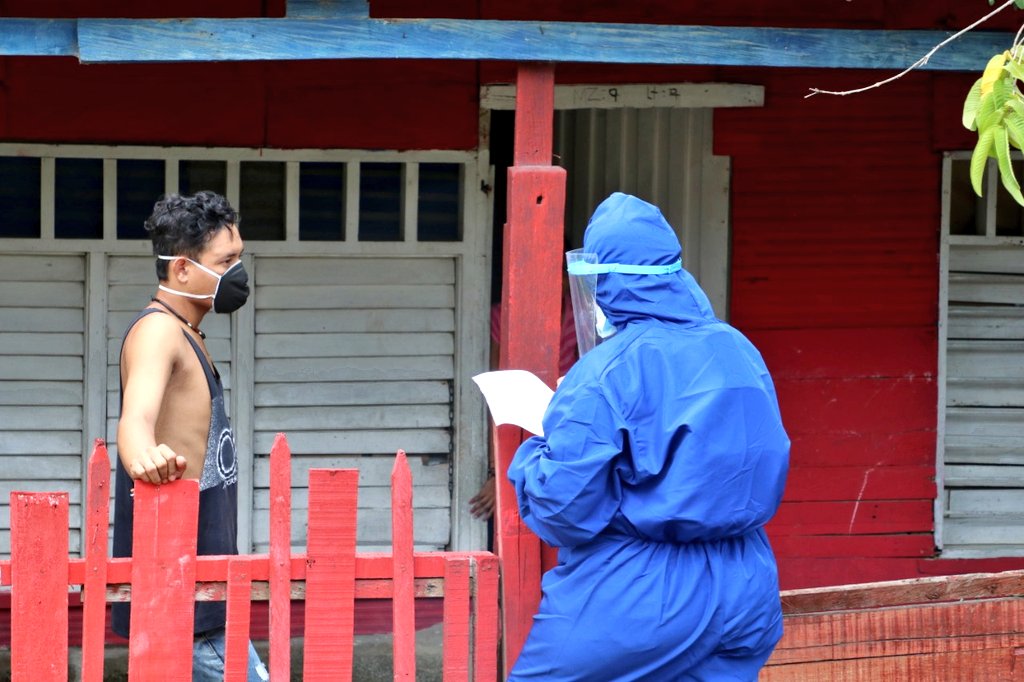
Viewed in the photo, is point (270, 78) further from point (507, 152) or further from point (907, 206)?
point (907, 206)

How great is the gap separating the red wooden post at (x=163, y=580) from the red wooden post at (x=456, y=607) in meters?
0.66

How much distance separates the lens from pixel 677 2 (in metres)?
5.73

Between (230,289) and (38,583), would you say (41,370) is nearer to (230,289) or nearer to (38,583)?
(230,289)

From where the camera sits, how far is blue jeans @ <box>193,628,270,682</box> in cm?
375

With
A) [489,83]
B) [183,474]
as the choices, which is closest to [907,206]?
[489,83]

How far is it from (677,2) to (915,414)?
213 cm

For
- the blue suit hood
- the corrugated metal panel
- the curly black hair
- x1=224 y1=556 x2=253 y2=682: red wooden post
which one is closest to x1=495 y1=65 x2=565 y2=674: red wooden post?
the blue suit hood

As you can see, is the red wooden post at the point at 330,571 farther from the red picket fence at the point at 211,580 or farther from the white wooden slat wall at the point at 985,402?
the white wooden slat wall at the point at 985,402

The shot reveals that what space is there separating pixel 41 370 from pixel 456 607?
8.73 feet

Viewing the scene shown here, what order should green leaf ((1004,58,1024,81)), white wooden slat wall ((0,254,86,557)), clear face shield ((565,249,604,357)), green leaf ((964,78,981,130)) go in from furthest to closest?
1. white wooden slat wall ((0,254,86,557))
2. clear face shield ((565,249,604,357))
3. green leaf ((964,78,981,130))
4. green leaf ((1004,58,1024,81))

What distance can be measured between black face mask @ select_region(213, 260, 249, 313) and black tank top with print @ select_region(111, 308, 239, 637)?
0.15 m

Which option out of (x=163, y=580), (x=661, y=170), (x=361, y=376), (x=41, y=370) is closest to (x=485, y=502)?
(x=361, y=376)

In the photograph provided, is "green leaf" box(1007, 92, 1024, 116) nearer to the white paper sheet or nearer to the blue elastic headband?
the blue elastic headband

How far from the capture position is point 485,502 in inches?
227
